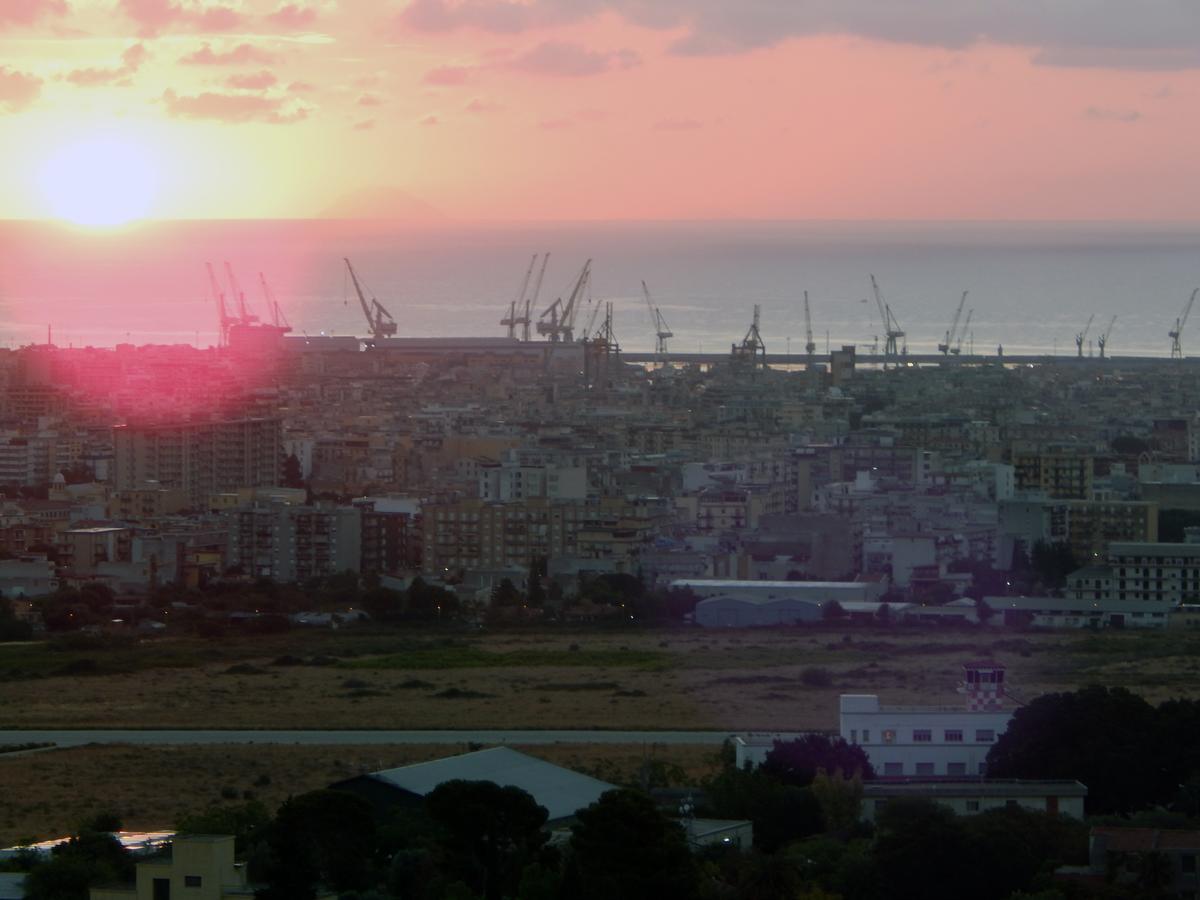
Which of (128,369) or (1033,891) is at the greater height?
(128,369)

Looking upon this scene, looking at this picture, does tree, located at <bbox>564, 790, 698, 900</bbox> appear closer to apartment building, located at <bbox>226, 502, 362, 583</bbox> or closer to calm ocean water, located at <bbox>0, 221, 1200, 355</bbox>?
apartment building, located at <bbox>226, 502, 362, 583</bbox>

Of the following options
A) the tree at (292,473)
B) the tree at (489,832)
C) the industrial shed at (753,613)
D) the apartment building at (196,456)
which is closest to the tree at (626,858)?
the tree at (489,832)

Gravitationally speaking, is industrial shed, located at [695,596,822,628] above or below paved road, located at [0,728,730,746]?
above

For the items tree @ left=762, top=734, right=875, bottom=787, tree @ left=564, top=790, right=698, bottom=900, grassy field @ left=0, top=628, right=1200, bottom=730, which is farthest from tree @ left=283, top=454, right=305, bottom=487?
tree @ left=564, top=790, right=698, bottom=900

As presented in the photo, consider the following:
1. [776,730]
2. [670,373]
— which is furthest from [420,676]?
[670,373]

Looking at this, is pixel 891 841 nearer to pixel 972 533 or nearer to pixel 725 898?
pixel 725 898

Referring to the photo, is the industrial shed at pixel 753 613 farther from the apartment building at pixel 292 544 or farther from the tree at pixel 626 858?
the tree at pixel 626 858
